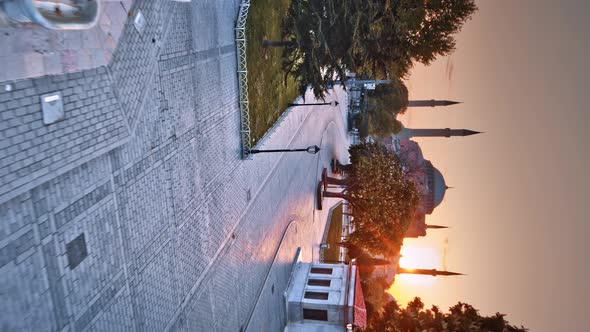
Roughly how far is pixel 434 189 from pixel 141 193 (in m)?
49.9

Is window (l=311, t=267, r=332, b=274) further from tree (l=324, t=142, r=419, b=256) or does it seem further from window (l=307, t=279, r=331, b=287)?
tree (l=324, t=142, r=419, b=256)

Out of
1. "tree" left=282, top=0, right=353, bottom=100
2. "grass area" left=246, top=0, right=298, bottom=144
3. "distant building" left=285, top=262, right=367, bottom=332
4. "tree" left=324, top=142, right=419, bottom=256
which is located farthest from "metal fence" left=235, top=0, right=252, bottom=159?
"tree" left=324, top=142, right=419, bottom=256

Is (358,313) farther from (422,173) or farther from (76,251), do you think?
(422,173)

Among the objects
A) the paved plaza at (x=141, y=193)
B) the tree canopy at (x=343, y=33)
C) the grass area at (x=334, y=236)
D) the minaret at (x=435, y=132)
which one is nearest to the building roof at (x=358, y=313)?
the paved plaza at (x=141, y=193)

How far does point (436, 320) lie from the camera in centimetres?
1903

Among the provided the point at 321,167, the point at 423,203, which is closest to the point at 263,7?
the point at 321,167

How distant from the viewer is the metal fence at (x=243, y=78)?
58.7ft

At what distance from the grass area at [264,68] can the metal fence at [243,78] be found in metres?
1.34

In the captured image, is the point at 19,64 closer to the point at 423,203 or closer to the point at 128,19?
the point at 128,19

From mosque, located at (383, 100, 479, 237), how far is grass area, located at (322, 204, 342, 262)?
15278 millimetres

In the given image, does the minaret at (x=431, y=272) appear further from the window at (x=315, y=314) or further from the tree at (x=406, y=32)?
the tree at (x=406, y=32)

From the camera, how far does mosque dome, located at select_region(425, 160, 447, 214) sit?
5575 cm

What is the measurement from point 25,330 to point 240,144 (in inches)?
447

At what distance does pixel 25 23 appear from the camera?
6.93m
